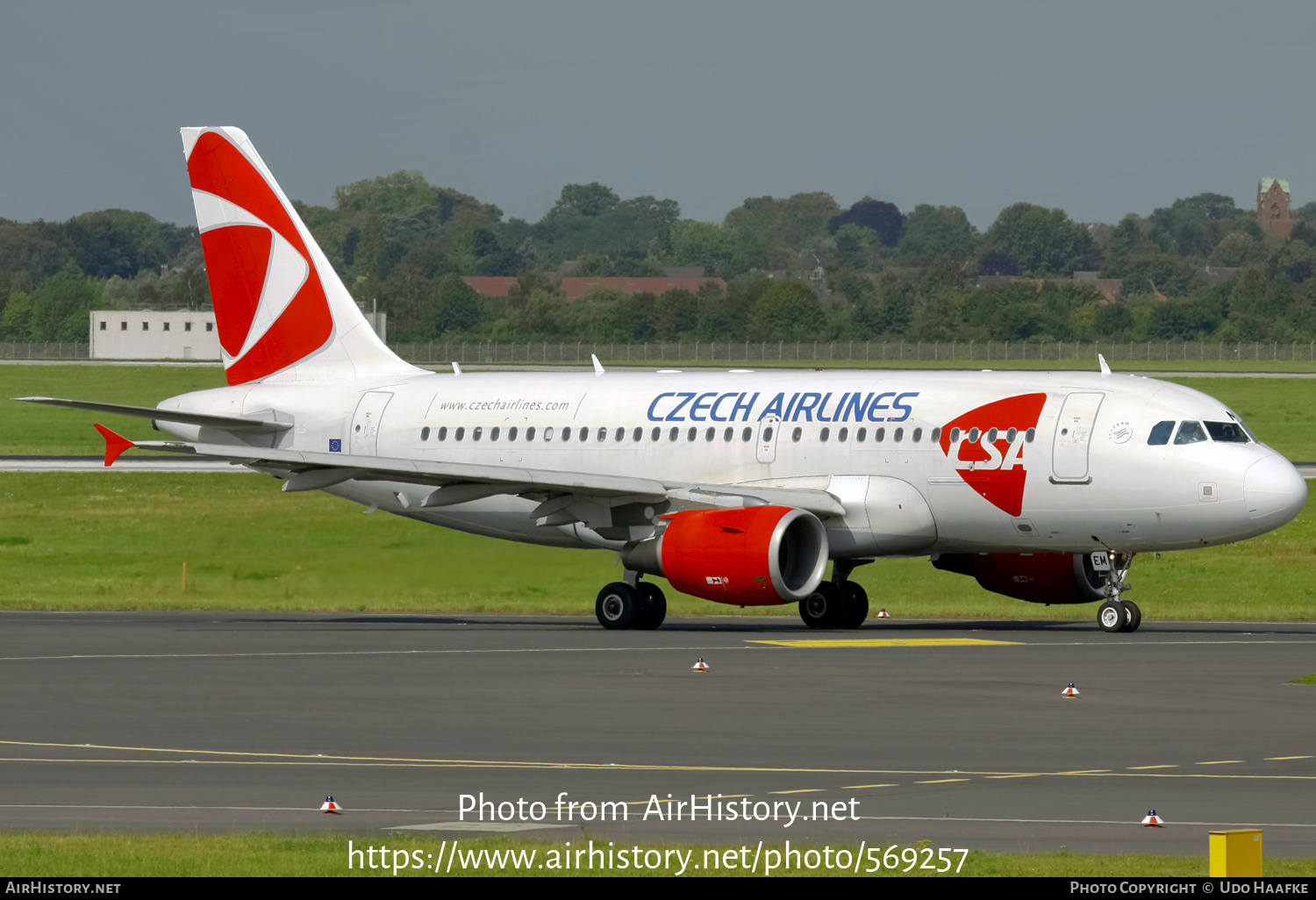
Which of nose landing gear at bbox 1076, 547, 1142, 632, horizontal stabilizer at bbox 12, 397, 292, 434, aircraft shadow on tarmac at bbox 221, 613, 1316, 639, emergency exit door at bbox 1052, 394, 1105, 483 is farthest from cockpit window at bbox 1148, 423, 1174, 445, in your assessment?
horizontal stabilizer at bbox 12, 397, 292, 434

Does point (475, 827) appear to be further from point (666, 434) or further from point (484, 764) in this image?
point (666, 434)

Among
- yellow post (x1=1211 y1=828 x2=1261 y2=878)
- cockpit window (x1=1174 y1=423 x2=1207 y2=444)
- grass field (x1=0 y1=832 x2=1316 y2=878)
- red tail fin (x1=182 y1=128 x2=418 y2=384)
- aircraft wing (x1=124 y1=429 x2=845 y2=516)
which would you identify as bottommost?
grass field (x1=0 y1=832 x2=1316 y2=878)

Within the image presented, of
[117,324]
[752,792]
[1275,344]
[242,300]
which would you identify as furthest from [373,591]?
[117,324]

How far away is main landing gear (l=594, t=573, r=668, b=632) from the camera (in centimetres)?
3775

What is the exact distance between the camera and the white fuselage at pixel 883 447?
115 ft

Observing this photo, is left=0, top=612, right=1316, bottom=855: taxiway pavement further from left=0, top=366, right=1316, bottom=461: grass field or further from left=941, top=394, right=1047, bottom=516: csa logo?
left=0, top=366, right=1316, bottom=461: grass field

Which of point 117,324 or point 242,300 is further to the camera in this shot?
point 117,324

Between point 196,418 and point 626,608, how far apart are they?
9682 millimetres

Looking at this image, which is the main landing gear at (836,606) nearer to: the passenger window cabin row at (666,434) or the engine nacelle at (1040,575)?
the engine nacelle at (1040,575)

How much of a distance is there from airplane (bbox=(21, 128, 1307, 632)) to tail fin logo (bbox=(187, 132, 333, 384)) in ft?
0.13

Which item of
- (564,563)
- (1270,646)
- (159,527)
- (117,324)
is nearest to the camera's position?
(1270,646)

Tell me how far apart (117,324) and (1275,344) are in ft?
313
